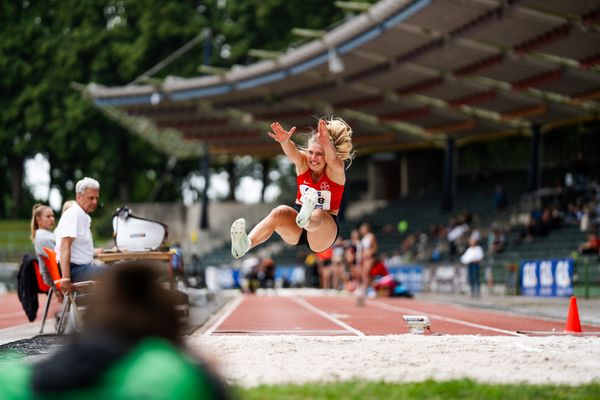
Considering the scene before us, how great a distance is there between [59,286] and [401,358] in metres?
4.00

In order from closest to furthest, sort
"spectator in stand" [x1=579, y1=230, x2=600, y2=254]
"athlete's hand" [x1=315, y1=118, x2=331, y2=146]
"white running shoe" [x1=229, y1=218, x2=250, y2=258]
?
"white running shoe" [x1=229, y1=218, x2=250, y2=258] < "athlete's hand" [x1=315, y1=118, x2=331, y2=146] < "spectator in stand" [x1=579, y1=230, x2=600, y2=254]

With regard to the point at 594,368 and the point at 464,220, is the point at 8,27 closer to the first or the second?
the point at 464,220

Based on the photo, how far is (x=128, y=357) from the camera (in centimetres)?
317

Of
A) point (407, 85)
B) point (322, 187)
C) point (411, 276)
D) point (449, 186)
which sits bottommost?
point (411, 276)

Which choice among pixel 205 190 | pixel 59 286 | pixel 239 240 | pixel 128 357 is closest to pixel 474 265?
pixel 239 240

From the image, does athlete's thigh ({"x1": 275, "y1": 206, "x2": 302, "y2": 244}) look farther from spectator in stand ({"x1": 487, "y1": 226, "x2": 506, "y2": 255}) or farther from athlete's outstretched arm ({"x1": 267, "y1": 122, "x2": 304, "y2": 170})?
spectator in stand ({"x1": 487, "y1": 226, "x2": 506, "y2": 255})

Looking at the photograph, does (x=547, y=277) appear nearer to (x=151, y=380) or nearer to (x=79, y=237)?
(x=79, y=237)

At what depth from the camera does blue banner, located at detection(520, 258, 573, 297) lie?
23.0m

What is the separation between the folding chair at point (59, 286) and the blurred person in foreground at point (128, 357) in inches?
250

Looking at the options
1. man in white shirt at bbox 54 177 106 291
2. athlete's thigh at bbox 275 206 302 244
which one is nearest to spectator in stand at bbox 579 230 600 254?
athlete's thigh at bbox 275 206 302 244

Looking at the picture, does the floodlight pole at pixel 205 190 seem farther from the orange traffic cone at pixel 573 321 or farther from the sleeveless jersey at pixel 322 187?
the sleeveless jersey at pixel 322 187

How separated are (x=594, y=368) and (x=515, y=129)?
114ft

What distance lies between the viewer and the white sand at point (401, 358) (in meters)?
6.23

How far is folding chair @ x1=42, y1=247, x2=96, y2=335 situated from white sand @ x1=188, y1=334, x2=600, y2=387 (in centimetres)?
141
